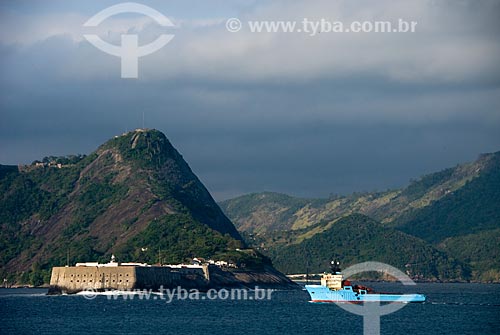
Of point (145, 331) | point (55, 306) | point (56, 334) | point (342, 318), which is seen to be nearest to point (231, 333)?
point (145, 331)

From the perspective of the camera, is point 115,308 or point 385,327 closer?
point 385,327

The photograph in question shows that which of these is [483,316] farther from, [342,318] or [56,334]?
[56,334]

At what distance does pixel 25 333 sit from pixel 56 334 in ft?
13.0

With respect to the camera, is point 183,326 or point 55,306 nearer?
point 183,326

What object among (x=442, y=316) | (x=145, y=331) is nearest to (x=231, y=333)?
(x=145, y=331)

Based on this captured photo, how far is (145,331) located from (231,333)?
11.2 m

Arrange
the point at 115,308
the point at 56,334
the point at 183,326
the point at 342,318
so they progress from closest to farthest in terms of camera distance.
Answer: the point at 56,334 → the point at 183,326 → the point at 342,318 → the point at 115,308

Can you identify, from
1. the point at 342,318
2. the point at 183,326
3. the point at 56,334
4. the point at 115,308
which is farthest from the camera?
the point at 115,308

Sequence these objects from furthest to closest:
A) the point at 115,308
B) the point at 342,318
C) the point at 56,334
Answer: the point at 115,308 → the point at 342,318 → the point at 56,334

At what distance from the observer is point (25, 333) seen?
137m

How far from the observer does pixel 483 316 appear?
177500mm

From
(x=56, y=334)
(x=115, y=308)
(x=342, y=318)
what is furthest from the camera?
(x=115, y=308)

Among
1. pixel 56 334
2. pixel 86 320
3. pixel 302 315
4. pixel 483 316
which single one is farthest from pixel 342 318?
pixel 56 334

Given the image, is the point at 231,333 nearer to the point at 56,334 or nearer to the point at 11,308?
the point at 56,334
